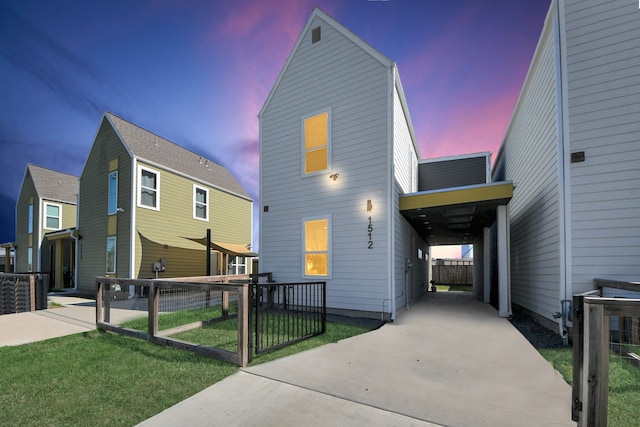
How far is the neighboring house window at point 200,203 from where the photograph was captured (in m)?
14.0

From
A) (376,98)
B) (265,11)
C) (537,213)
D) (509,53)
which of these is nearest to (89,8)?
(265,11)

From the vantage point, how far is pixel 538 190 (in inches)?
279

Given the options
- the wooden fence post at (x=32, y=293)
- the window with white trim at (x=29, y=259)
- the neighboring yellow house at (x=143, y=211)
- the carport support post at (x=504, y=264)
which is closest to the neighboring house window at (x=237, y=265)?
the neighboring yellow house at (x=143, y=211)

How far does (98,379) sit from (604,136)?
8.16 meters

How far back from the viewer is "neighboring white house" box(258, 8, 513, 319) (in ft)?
23.4

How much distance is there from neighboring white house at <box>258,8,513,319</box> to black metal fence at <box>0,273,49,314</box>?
6128 mm

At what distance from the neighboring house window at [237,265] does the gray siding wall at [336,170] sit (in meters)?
7.61

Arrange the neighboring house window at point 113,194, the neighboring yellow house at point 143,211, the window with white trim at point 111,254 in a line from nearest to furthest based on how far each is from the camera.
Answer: the neighboring yellow house at point 143,211 < the window with white trim at point 111,254 < the neighboring house window at point 113,194

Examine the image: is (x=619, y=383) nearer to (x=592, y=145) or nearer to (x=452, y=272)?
(x=592, y=145)

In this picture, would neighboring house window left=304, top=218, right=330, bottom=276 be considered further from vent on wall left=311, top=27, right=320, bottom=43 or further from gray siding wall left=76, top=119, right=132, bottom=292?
gray siding wall left=76, top=119, right=132, bottom=292

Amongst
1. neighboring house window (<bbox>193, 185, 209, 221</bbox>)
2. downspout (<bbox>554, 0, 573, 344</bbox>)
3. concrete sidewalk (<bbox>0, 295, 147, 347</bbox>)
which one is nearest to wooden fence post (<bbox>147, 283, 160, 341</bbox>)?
concrete sidewalk (<bbox>0, 295, 147, 347</bbox>)

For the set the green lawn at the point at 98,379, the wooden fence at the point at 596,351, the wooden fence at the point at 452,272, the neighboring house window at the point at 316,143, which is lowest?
the wooden fence at the point at 452,272

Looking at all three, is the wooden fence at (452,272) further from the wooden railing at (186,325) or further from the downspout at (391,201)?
the wooden railing at (186,325)

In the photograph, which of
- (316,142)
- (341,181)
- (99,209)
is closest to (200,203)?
(99,209)
